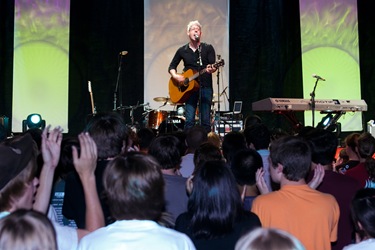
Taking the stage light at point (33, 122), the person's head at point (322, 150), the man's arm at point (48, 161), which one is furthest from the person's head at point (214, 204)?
the stage light at point (33, 122)

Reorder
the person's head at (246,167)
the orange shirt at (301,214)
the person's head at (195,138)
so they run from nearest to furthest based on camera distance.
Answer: the orange shirt at (301,214) → the person's head at (246,167) → the person's head at (195,138)

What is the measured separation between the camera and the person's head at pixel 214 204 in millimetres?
2379

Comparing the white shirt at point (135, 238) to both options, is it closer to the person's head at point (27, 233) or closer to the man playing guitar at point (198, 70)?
the person's head at point (27, 233)

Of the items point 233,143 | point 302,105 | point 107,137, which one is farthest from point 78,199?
point 302,105

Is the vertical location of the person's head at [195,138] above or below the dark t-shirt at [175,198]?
above

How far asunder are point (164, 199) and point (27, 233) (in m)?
0.72

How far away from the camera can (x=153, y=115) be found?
1020cm

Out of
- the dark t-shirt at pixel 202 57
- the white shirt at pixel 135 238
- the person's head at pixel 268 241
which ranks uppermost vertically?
the dark t-shirt at pixel 202 57

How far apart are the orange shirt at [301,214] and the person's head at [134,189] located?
0.90 m

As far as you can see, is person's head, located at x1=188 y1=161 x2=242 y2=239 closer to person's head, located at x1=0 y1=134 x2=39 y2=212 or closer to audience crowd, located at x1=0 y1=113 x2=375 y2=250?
audience crowd, located at x1=0 y1=113 x2=375 y2=250

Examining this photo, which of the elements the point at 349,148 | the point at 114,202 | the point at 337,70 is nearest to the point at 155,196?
the point at 114,202

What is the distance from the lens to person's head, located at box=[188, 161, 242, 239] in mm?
2379

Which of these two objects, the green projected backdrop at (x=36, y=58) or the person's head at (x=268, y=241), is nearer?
the person's head at (x=268, y=241)

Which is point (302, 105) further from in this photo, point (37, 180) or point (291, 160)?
point (37, 180)
